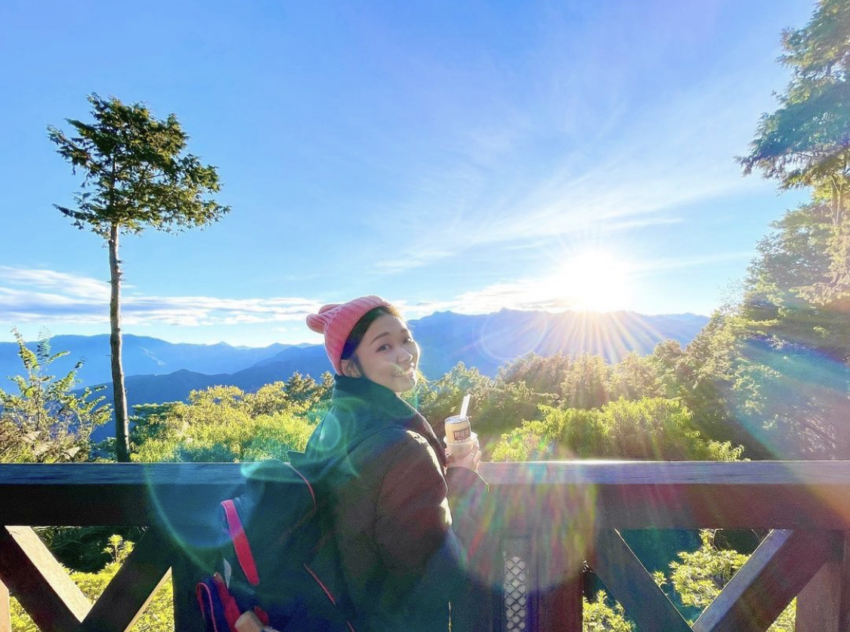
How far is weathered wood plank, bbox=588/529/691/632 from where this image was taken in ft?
3.08

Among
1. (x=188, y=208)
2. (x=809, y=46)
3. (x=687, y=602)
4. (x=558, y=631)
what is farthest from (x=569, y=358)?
(x=558, y=631)

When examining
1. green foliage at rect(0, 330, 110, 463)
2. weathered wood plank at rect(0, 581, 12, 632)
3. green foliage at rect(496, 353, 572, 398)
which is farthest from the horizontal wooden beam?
green foliage at rect(496, 353, 572, 398)

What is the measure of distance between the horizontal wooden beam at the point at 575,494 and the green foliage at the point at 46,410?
48.9 ft

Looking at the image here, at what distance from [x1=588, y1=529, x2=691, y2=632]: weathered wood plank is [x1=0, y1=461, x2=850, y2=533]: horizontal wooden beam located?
6cm

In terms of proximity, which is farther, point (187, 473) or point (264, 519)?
point (187, 473)

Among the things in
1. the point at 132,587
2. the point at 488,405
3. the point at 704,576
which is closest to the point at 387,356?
the point at 132,587

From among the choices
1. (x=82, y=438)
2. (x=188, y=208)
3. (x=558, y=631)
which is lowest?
(x=82, y=438)

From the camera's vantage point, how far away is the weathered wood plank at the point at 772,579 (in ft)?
3.12

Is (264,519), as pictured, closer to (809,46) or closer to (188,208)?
(809,46)

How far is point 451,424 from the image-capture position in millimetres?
1057

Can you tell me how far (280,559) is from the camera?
0.85 m

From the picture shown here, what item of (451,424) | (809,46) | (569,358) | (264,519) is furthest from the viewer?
(569,358)

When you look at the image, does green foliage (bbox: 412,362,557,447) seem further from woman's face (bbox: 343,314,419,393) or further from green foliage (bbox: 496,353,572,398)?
woman's face (bbox: 343,314,419,393)

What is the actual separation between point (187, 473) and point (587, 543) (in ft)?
3.00
